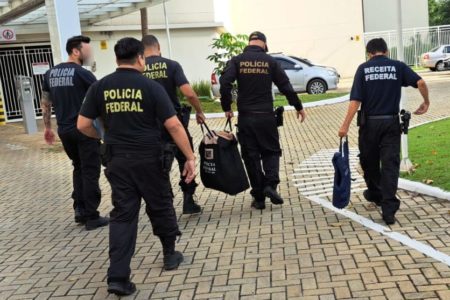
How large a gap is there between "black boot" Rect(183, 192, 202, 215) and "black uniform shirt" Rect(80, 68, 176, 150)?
1987mm

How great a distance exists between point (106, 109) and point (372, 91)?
267cm

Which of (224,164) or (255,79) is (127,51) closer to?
(224,164)

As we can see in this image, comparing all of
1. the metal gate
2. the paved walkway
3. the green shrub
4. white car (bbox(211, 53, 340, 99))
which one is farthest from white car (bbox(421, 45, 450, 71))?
the paved walkway

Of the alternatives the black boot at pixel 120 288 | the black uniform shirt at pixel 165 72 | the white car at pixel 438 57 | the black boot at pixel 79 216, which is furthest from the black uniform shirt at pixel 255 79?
the white car at pixel 438 57

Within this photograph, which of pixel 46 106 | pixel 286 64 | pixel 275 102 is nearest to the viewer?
pixel 46 106

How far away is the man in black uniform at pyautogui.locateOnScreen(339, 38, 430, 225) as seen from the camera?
5.20 metres

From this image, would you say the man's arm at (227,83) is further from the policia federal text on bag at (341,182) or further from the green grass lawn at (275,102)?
the green grass lawn at (275,102)

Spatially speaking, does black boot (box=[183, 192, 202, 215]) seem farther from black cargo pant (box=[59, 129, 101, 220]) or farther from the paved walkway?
black cargo pant (box=[59, 129, 101, 220])

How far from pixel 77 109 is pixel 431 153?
5.02 meters

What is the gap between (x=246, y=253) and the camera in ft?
15.5

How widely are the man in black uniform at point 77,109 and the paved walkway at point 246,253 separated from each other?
44cm

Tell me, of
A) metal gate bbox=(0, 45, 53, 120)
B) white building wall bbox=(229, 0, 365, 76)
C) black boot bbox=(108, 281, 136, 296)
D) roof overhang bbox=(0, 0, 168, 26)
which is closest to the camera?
black boot bbox=(108, 281, 136, 296)

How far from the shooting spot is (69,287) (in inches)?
170

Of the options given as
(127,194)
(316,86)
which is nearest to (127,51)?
(127,194)
